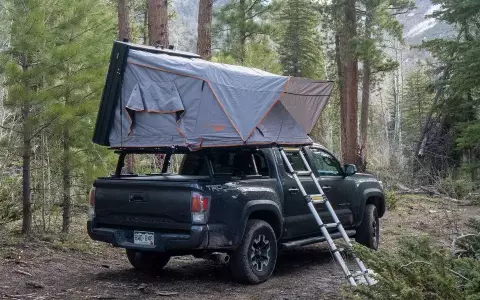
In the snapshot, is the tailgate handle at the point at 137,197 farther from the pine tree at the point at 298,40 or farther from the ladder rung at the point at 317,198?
the pine tree at the point at 298,40

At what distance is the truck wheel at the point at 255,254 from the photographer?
23.7ft

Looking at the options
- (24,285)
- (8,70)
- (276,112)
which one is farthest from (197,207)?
(8,70)

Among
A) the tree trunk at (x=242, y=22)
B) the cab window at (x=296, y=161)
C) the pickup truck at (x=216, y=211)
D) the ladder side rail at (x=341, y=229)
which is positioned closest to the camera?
the ladder side rail at (x=341, y=229)

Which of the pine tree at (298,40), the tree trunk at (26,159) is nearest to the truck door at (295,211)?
the tree trunk at (26,159)

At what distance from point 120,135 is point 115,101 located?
0.51m

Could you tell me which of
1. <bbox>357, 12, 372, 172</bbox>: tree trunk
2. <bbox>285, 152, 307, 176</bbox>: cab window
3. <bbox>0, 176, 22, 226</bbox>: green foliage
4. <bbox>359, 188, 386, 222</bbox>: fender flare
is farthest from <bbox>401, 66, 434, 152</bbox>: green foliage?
<bbox>0, 176, 22, 226</bbox>: green foliage

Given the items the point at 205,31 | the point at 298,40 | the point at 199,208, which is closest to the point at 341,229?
the point at 199,208

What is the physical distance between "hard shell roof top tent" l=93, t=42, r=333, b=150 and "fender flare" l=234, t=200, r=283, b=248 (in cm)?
79

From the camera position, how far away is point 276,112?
26.1 feet

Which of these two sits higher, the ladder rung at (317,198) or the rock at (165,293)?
the ladder rung at (317,198)

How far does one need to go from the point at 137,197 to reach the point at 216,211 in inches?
41.3

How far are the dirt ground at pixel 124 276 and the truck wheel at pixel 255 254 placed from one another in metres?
0.16

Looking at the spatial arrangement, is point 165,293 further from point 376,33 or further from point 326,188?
point 376,33

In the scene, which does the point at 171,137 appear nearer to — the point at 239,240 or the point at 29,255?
the point at 239,240
